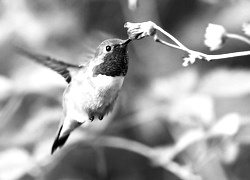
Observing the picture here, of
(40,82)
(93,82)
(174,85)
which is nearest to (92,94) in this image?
(93,82)

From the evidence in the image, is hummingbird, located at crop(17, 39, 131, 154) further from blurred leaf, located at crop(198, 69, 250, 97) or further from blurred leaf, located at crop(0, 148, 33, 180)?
blurred leaf, located at crop(198, 69, 250, 97)

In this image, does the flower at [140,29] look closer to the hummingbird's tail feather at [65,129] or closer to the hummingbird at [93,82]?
the hummingbird at [93,82]

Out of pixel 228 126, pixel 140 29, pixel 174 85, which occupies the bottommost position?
pixel 140 29

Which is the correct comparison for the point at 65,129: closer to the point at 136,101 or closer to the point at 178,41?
the point at 178,41

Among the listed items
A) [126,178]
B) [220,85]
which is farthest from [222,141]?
[126,178]

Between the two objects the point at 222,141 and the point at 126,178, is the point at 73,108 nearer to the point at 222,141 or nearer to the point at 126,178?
the point at 222,141

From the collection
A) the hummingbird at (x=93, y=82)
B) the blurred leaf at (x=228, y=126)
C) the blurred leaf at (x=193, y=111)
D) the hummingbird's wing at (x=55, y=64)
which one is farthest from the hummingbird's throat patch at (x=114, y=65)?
the blurred leaf at (x=193, y=111)
